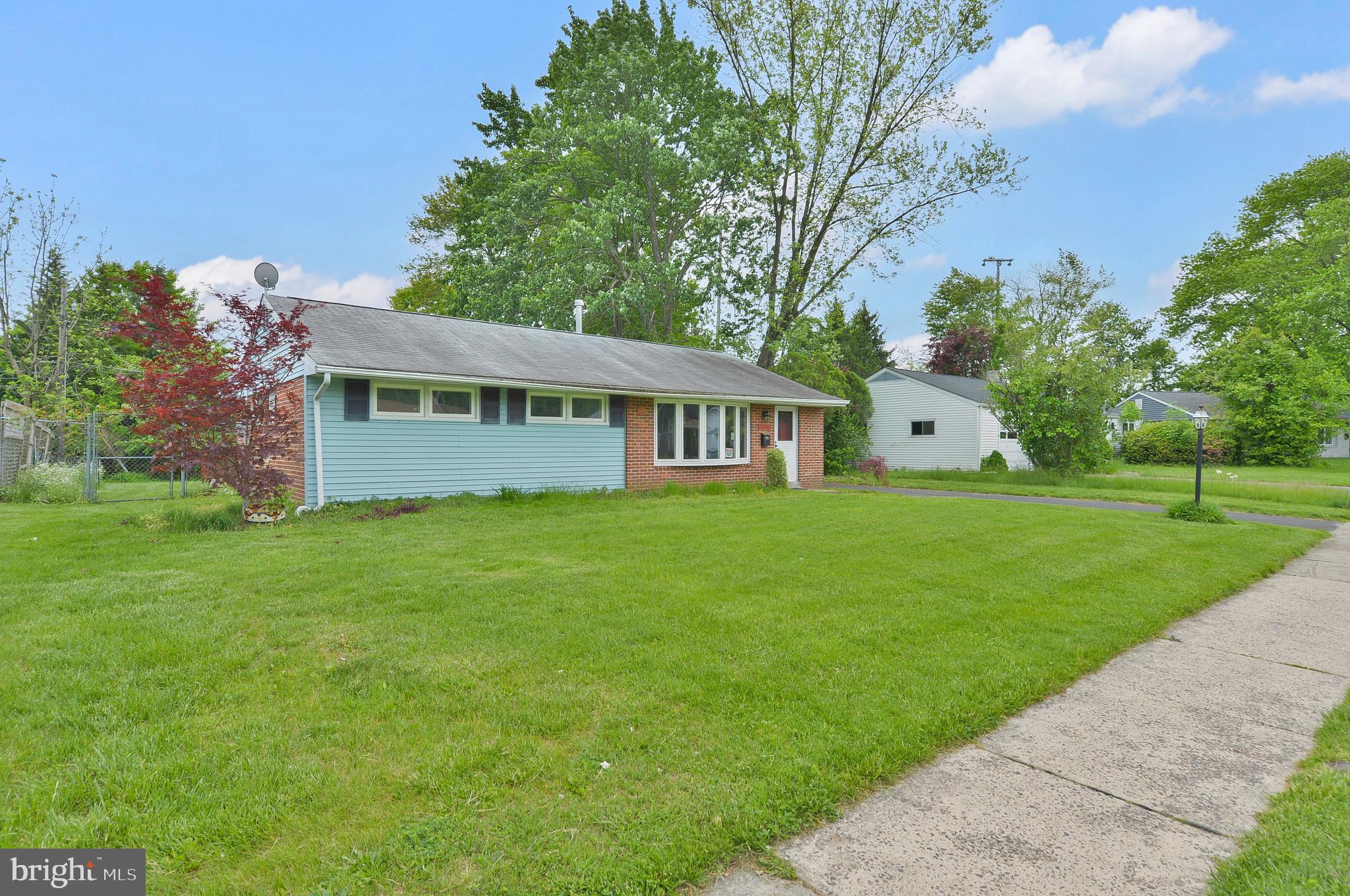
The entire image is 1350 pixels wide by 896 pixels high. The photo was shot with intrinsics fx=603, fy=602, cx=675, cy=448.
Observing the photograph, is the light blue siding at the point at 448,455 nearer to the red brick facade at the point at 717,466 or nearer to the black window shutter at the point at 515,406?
the black window shutter at the point at 515,406

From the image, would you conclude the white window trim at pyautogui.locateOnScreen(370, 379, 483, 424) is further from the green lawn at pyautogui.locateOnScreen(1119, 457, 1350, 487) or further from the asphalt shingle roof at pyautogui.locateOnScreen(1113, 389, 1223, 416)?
the asphalt shingle roof at pyautogui.locateOnScreen(1113, 389, 1223, 416)

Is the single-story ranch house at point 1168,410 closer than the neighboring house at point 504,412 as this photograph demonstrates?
No

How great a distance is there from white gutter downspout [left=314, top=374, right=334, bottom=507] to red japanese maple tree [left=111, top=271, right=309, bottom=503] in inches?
21.8

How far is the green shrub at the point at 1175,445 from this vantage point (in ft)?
90.1

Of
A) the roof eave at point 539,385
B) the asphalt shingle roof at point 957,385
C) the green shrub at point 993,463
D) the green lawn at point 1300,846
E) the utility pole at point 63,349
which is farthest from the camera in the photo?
the asphalt shingle roof at point 957,385

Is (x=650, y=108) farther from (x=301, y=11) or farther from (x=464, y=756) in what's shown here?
(x=464, y=756)

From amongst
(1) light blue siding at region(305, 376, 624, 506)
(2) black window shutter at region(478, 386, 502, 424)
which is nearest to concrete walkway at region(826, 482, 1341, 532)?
(1) light blue siding at region(305, 376, 624, 506)

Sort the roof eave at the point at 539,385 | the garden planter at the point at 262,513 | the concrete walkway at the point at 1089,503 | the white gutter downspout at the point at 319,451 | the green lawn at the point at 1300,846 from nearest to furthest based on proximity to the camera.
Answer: the green lawn at the point at 1300,846 < the garden planter at the point at 262,513 < the roof eave at the point at 539,385 < the white gutter downspout at the point at 319,451 < the concrete walkway at the point at 1089,503

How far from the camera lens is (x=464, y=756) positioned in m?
2.45

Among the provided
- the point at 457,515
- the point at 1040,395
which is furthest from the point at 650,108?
the point at 457,515

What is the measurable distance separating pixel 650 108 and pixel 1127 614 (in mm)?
20919

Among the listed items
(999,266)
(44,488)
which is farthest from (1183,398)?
(44,488)

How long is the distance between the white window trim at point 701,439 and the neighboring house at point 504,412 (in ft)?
0.11

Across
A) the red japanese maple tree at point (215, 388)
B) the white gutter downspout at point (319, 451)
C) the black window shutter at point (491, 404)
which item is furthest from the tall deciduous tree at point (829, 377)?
the red japanese maple tree at point (215, 388)
